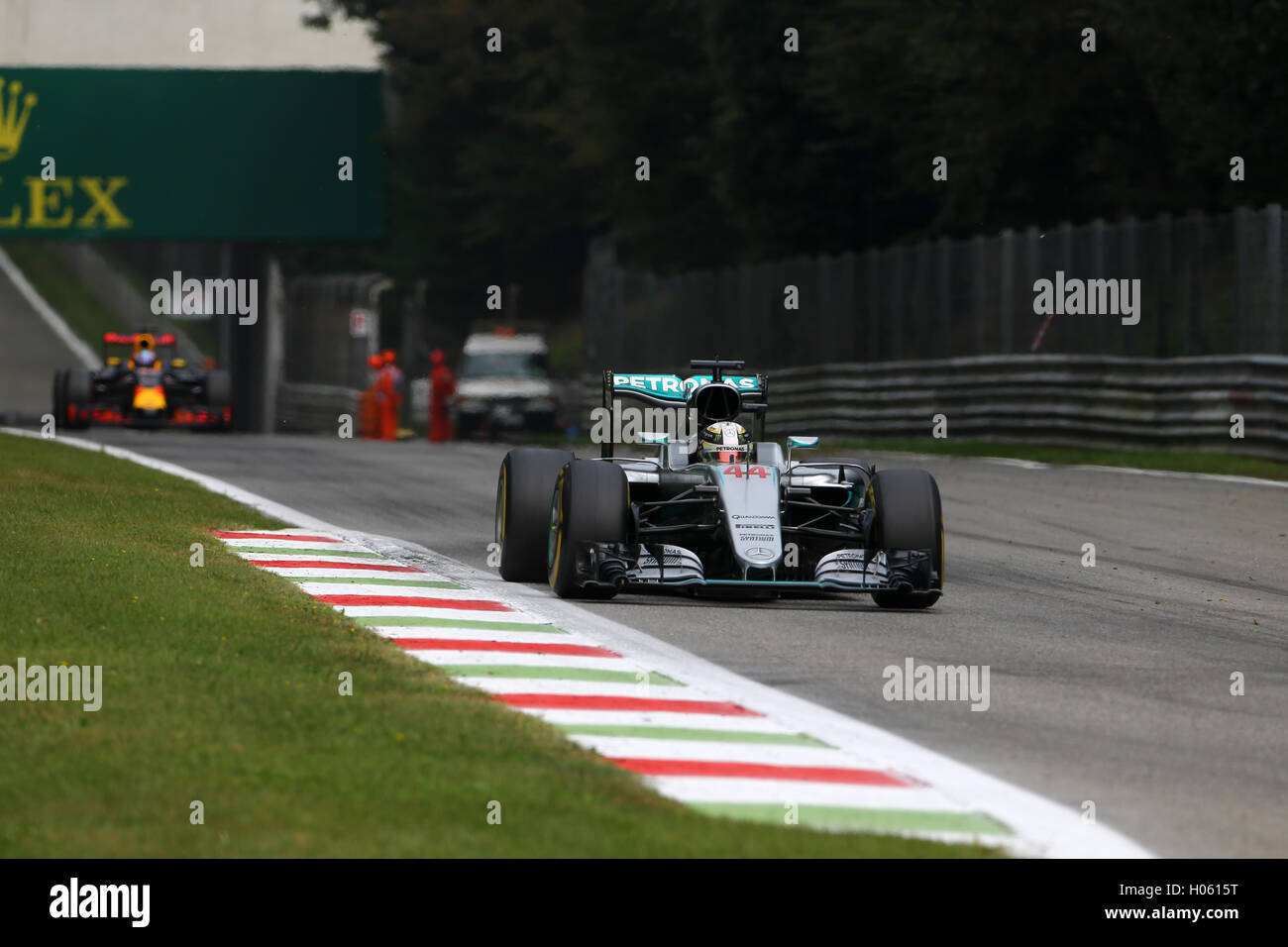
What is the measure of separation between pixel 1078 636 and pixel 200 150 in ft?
127

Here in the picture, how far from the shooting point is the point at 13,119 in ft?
153

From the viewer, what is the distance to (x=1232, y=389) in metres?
23.5

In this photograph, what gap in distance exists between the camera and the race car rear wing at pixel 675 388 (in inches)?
508

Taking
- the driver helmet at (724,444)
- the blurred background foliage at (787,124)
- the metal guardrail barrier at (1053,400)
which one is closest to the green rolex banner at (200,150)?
the blurred background foliage at (787,124)

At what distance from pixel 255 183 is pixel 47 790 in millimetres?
41775

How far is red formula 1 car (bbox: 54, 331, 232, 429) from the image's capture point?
110 ft

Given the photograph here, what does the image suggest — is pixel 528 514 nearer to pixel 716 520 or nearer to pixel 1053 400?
pixel 716 520

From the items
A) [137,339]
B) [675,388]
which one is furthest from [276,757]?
[137,339]

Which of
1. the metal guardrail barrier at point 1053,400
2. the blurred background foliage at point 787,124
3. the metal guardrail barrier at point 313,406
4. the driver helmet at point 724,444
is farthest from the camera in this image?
the metal guardrail barrier at point 313,406

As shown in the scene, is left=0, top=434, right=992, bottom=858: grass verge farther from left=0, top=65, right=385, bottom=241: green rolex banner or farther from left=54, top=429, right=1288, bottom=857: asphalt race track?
left=0, top=65, right=385, bottom=241: green rolex banner

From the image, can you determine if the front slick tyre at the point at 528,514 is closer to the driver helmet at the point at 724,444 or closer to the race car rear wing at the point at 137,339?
the driver helmet at the point at 724,444

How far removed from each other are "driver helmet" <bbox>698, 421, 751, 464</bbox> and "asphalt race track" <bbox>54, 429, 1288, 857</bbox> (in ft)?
2.71

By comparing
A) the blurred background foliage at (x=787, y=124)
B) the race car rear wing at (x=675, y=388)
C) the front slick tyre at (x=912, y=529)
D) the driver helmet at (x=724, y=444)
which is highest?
the blurred background foliage at (x=787, y=124)

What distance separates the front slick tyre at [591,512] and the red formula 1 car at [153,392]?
73.2ft
